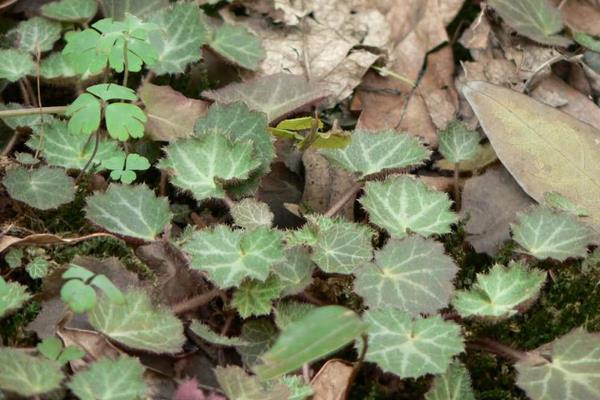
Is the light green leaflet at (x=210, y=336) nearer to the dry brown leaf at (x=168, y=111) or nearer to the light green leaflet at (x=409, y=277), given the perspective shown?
the light green leaflet at (x=409, y=277)

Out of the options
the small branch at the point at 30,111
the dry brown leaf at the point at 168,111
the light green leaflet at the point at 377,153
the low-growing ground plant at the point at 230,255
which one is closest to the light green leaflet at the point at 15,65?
the low-growing ground plant at the point at 230,255

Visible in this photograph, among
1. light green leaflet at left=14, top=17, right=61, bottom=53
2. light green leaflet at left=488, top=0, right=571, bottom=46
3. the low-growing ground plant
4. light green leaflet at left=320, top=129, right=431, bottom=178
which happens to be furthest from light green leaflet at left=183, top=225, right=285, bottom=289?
light green leaflet at left=488, top=0, right=571, bottom=46

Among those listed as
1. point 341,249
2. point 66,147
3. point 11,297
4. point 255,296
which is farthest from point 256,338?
point 66,147

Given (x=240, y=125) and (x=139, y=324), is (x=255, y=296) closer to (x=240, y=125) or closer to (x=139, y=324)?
(x=139, y=324)

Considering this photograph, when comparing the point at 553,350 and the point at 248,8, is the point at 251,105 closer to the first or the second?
the point at 248,8

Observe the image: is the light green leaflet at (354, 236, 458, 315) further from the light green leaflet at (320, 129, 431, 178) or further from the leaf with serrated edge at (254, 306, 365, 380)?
the leaf with serrated edge at (254, 306, 365, 380)

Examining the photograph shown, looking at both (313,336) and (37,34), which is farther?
(37,34)

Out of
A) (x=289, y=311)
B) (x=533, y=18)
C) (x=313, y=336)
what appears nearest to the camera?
(x=313, y=336)
